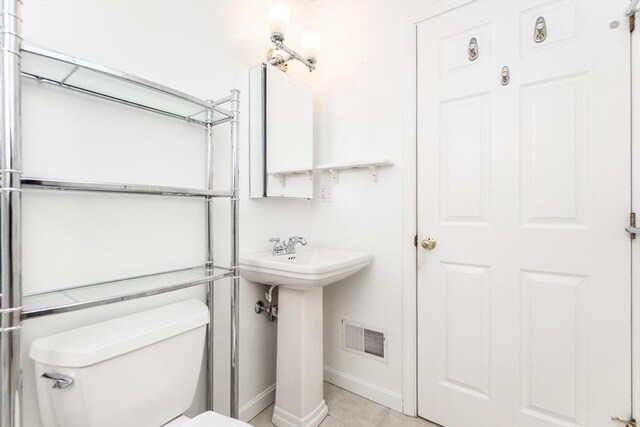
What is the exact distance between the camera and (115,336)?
825 mm

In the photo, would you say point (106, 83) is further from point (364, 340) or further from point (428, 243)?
point (364, 340)

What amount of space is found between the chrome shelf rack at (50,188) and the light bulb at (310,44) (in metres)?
0.82

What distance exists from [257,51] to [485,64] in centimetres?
118

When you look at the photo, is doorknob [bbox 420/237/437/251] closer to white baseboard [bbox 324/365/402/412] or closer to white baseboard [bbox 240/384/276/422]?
white baseboard [bbox 324/365/402/412]

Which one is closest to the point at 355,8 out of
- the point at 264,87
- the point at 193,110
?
the point at 264,87

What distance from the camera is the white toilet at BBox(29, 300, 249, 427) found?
29.3 inches

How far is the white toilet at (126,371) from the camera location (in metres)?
0.75

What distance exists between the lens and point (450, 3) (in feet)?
4.67

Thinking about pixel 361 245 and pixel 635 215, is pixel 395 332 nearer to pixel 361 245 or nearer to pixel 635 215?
pixel 361 245

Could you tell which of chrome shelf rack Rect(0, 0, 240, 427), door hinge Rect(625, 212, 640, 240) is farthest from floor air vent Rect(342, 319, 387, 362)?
door hinge Rect(625, 212, 640, 240)

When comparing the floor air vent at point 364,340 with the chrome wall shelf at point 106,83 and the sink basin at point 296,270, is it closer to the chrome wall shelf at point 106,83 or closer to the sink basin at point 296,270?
the sink basin at point 296,270

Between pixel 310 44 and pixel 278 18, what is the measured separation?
278mm

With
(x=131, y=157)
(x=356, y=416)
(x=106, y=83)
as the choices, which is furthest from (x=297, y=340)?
(x=106, y=83)

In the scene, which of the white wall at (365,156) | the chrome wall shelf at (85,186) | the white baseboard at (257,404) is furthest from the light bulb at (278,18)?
the white baseboard at (257,404)
